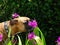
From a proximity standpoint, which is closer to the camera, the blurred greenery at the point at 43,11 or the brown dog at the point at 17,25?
the blurred greenery at the point at 43,11

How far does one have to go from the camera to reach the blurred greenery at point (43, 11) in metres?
4.84

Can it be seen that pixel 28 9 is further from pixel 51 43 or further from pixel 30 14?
pixel 51 43

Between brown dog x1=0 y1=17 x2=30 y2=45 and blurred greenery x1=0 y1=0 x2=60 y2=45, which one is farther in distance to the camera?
brown dog x1=0 y1=17 x2=30 y2=45

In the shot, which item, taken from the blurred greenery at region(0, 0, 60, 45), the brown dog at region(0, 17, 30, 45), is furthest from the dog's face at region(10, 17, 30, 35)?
the blurred greenery at region(0, 0, 60, 45)

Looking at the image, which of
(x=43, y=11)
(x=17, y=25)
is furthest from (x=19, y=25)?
(x=43, y=11)

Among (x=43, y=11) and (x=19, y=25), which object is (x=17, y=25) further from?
(x=43, y=11)

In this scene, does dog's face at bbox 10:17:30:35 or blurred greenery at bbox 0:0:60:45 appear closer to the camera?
blurred greenery at bbox 0:0:60:45

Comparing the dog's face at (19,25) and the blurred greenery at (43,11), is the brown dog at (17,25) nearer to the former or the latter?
the dog's face at (19,25)

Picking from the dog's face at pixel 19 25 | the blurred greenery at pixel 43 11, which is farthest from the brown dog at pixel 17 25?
the blurred greenery at pixel 43 11

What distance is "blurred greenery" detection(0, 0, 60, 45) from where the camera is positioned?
A: 484 cm

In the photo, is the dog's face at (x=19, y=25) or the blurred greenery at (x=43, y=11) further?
the dog's face at (x=19, y=25)

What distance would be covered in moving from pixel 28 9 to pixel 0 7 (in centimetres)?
87

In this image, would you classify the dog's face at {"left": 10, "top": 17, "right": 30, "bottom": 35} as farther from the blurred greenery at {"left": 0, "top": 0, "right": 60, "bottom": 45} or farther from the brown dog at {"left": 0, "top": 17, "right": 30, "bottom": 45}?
the blurred greenery at {"left": 0, "top": 0, "right": 60, "bottom": 45}

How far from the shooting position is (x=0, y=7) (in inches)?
222
